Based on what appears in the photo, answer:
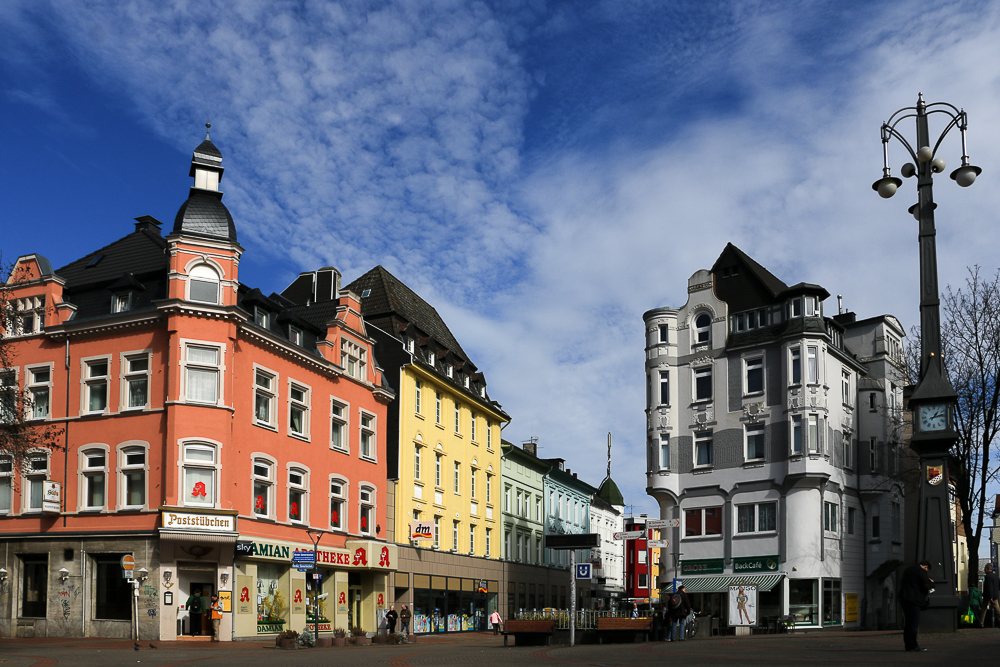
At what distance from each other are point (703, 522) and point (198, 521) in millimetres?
27059

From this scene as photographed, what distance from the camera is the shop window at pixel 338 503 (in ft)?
144

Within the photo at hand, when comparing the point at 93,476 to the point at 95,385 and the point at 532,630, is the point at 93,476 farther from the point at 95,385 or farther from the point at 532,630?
the point at 532,630

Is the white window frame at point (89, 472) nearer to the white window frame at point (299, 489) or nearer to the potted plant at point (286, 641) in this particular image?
the white window frame at point (299, 489)

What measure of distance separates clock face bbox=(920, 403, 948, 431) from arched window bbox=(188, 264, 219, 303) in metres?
23.3

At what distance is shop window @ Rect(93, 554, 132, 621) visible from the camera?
34688mm

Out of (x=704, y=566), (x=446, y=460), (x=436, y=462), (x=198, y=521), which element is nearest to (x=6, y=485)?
(x=198, y=521)

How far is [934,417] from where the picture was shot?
2716 centimetres

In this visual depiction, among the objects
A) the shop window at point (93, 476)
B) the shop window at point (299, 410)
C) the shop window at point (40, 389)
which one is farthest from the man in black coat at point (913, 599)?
the shop window at point (40, 389)

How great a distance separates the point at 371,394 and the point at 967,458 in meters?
25.9

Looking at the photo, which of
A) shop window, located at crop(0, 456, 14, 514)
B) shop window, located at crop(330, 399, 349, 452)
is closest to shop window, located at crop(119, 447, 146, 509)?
shop window, located at crop(0, 456, 14, 514)

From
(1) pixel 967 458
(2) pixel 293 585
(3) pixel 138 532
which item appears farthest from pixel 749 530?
(3) pixel 138 532

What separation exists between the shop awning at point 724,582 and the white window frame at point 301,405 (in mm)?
20582

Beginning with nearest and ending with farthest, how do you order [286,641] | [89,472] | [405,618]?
[286,641] → [89,472] → [405,618]

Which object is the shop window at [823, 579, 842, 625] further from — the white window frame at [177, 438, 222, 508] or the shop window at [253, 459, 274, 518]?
the white window frame at [177, 438, 222, 508]
